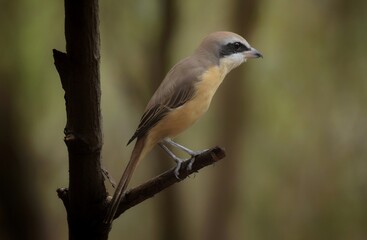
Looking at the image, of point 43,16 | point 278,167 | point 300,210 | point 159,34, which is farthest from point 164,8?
point 300,210

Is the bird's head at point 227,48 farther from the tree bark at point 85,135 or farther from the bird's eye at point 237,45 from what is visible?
the tree bark at point 85,135

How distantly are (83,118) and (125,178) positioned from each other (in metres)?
0.11

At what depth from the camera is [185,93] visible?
993mm

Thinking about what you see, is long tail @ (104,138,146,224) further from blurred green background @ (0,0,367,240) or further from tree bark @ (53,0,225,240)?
blurred green background @ (0,0,367,240)

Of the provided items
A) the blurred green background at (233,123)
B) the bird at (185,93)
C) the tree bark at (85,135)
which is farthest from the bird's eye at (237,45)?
the blurred green background at (233,123)

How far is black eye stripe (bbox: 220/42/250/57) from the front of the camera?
979 mm

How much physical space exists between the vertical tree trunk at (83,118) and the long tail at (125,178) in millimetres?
21

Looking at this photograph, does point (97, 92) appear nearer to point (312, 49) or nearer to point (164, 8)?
point (164, 8)

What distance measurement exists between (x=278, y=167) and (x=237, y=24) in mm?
449

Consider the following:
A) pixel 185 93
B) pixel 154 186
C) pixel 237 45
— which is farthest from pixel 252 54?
pixel 154 186

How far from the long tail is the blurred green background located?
0.70 metres

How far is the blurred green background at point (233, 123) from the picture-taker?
168 cm

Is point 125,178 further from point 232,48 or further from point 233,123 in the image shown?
point 233,123

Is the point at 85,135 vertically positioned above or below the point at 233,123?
above
